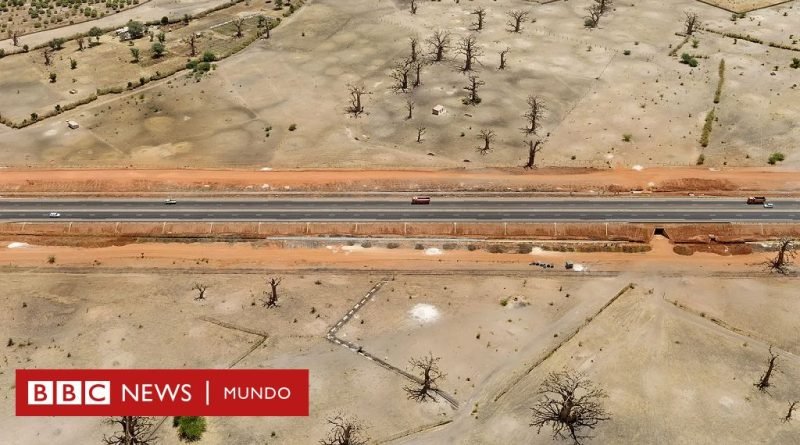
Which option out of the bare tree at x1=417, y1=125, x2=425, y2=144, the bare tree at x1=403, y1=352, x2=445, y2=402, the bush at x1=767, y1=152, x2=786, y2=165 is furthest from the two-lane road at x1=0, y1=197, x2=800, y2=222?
the bare tree at x1=403, y1=352, x2=445, y2=402

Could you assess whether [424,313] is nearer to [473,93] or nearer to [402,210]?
[402,210]

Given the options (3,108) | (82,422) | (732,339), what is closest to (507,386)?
(732,339)

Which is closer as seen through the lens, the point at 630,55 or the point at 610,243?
the point at 610,243

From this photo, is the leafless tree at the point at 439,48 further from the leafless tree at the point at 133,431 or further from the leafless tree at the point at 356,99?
the leafless tree at the point at 133,431

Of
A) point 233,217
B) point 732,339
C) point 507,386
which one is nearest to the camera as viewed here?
point 507,386

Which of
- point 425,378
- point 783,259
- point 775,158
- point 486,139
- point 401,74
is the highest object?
point 401,74

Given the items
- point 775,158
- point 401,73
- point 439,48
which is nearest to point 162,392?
point 401,73

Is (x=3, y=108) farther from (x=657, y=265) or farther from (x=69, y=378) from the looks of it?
(x=657, y=265)
